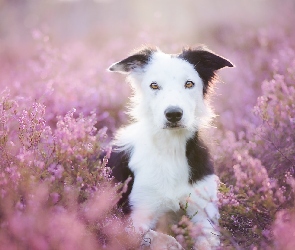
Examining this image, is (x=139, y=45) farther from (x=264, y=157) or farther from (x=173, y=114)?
(x=173, y=114)

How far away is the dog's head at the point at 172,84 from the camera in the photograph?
14.3 ft

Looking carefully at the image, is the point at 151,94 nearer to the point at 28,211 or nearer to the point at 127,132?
the point at 127,132

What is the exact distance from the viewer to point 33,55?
12.6 meters

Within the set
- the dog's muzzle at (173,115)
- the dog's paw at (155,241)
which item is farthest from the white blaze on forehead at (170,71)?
the dog's paw at (155,241)

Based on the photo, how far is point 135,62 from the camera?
16.7 ft

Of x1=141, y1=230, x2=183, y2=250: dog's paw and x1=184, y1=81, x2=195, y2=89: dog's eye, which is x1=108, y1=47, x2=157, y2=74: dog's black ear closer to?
x1=184, y1=81, x2=195, y2=89: dog's eye

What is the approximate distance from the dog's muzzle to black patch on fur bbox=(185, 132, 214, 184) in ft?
1.75

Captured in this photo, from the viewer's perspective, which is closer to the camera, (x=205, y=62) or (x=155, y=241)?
(x=155, y=241)


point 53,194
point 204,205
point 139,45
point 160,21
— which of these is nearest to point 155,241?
point 204,205

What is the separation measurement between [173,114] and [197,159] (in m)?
0.70

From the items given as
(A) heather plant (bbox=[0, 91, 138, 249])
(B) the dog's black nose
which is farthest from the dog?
(A) heather plant (bbox=[0, 91, 138, 249])

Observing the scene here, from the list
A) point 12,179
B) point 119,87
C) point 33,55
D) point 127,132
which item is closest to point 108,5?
point 33,55

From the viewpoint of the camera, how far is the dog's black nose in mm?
4234

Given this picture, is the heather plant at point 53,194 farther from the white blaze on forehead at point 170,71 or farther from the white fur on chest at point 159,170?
the white blaze on forehead at point 170,71
